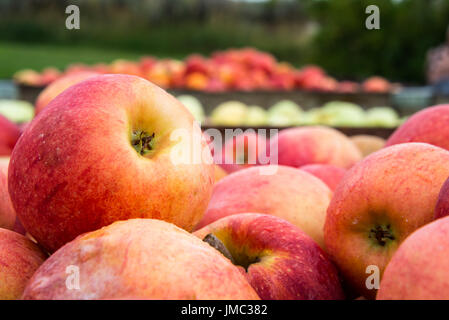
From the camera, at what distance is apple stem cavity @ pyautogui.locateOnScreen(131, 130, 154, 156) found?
72cm

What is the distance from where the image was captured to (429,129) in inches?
38.6

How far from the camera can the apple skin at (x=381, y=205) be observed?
68cm

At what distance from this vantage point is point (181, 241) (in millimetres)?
552

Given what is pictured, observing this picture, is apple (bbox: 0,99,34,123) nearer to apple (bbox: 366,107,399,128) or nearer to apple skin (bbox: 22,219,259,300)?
apple (bbox: 366,107,399,128)

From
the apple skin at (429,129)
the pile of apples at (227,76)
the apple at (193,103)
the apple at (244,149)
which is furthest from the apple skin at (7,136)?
the pile of apples at (227,76)

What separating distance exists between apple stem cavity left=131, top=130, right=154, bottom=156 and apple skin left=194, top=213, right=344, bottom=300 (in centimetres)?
14

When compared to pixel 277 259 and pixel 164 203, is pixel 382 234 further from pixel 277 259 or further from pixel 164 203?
pixel 164 203

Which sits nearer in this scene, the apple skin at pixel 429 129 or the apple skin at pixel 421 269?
the apple skin at pixel 421 269

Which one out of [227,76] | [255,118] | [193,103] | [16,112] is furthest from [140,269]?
[227,76]

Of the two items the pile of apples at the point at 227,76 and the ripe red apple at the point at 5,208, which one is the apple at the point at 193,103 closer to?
the pile of apples at the point at 227,76

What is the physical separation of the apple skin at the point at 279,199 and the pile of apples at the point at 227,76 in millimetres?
2862

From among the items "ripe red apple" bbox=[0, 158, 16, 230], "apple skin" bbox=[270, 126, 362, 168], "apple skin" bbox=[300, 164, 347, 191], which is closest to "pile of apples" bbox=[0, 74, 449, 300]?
"ripe red apple" bbox=[0, 158, 16, 230]
